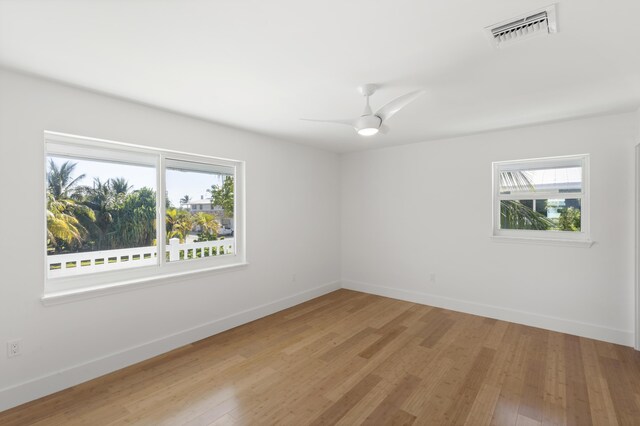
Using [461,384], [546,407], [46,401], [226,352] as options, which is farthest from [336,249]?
[46,401]

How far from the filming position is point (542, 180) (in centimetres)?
389

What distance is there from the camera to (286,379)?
2637 millimetres

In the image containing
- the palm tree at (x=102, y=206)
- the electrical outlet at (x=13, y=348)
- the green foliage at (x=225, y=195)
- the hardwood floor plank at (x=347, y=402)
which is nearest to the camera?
the hardwood floor plank at (x=347, y=402)

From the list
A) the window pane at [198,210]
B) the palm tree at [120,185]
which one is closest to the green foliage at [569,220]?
the window pane at [198,210]

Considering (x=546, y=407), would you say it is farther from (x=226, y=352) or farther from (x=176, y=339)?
(x=176, y=339)

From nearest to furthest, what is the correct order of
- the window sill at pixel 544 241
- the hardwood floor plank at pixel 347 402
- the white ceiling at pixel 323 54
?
the white ceiling at pixel 323 54
the hardwood floor plank at pixel 347 402
the window sill at pixel 544 241

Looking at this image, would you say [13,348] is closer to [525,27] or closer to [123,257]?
[123,257]

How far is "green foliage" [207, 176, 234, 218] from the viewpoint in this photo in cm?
384

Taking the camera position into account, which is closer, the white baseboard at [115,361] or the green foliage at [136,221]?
the white baseboard at [115,361]

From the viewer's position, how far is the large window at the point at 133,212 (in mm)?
2656

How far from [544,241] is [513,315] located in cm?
103

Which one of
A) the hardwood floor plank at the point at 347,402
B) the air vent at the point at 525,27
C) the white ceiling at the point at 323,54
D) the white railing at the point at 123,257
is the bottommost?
the hardwood floor plank at the point at 347,402

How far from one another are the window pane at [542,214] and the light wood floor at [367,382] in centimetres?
129

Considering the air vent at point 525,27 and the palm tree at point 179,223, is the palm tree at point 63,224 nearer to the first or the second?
the palm tree at point 179,223
